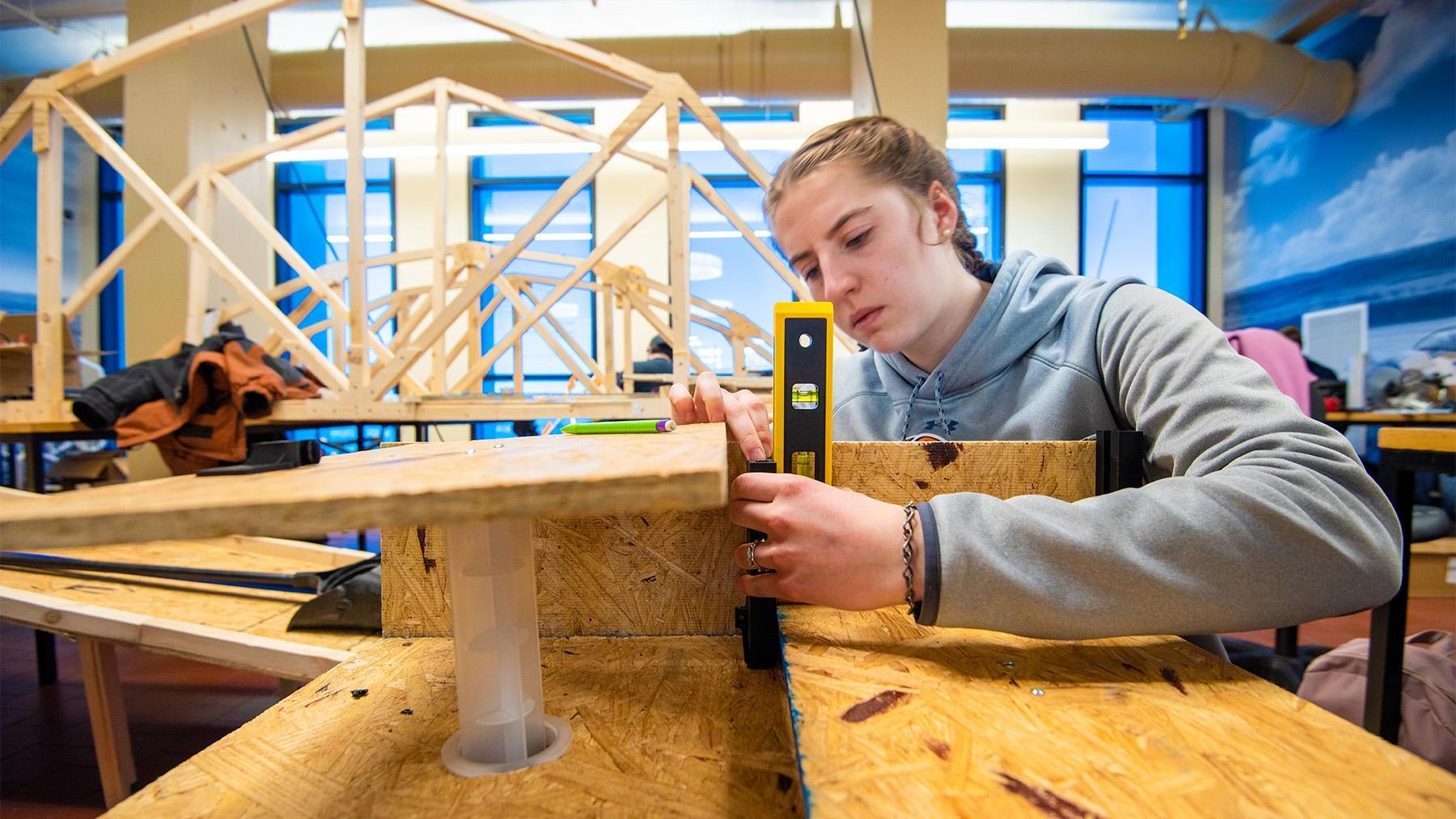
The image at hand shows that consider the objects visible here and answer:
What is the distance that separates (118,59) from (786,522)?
333cm

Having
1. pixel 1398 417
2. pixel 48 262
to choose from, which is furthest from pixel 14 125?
pixel 1398 417

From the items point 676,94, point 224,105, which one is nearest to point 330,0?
point 224,105

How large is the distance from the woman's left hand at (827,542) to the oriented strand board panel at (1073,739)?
60 mm

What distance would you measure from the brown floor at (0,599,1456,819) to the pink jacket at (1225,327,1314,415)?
3.43 ft

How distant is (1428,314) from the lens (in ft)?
16.1

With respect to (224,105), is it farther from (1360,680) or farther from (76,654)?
(1360,680)

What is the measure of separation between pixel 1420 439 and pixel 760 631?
1688mm

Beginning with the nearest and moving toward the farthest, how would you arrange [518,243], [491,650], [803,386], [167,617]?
[491,650] < [803,386] < [167,617] < [518,243]

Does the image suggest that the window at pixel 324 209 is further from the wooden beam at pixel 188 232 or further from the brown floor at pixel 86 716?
the brown floor at pixel 86 716

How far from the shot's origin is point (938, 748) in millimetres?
437

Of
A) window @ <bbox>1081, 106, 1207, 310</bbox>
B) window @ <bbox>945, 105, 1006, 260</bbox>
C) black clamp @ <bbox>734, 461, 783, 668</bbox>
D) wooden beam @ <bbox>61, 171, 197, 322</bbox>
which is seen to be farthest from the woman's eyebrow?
window @ <bbox>1081, 106, 1207, 310</bbox>

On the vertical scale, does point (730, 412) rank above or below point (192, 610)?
above

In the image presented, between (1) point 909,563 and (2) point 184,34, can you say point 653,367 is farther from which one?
(1) point 909,563

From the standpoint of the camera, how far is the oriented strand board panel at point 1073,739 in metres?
0.38
